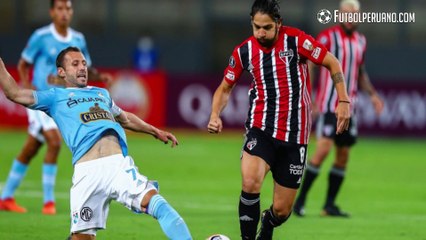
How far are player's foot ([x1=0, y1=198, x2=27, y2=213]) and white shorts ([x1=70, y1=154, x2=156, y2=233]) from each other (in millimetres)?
4482

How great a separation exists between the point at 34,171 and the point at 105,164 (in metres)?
9.88

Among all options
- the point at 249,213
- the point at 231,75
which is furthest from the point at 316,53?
the point at 249,213

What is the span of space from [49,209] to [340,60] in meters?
3.98

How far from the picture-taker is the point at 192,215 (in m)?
12.4

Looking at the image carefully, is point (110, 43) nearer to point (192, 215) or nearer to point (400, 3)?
point (400, 3)

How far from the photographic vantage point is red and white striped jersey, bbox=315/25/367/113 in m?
12.8

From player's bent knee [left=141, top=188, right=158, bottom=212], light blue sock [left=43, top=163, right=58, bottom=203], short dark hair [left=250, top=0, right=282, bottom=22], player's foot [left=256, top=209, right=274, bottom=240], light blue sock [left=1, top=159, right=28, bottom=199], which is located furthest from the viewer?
light blue sock [left=1, top=159, right=28, bottom=199]

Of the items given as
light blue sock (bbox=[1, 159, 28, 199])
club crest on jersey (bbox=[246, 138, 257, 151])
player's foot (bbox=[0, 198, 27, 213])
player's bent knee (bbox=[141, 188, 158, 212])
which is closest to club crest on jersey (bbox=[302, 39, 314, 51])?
club crest on jersey (bbox=[246, 138, 257, 151])

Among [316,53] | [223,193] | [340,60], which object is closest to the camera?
[316,53]

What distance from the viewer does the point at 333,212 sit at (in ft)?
41.7

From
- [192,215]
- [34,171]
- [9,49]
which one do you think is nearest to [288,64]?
[192,215]

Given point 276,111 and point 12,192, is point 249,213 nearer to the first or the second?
point 276,111

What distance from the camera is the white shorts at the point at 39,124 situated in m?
12.4

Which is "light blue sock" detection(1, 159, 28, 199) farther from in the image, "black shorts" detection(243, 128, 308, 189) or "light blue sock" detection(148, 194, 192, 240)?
"light blue sock" detection(148, 194, 192, 240)
